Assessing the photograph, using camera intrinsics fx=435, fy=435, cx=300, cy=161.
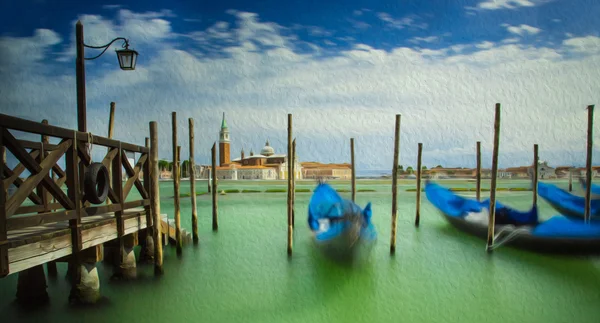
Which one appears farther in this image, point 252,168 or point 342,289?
point 252,168

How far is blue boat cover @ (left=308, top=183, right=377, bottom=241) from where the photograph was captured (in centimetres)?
445

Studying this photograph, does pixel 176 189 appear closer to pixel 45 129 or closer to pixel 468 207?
pixel 45 129

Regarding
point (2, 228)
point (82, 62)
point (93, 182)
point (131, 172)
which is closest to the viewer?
point (2, 228)

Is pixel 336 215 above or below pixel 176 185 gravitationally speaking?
below

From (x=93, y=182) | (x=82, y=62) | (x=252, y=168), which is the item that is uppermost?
(x=82, y=62)

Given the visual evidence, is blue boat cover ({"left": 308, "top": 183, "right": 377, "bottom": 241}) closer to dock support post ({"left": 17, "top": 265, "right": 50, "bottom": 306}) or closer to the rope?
the rope

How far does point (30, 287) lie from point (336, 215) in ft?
9.13

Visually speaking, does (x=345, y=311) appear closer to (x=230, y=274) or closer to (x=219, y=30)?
(x=230, y=274)

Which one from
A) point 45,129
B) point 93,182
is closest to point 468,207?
point 93,182

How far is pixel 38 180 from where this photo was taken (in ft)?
6.72

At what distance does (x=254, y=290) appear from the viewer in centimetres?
365

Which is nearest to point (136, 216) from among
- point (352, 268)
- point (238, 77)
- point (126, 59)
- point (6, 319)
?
point (6, 319)

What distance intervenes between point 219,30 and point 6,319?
2820 millimetres

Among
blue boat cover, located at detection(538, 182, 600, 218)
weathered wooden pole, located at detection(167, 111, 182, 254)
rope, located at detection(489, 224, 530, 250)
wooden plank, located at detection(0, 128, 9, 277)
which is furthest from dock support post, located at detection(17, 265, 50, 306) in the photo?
blue boat cover, located at detection(538, 182, 600, 218)
